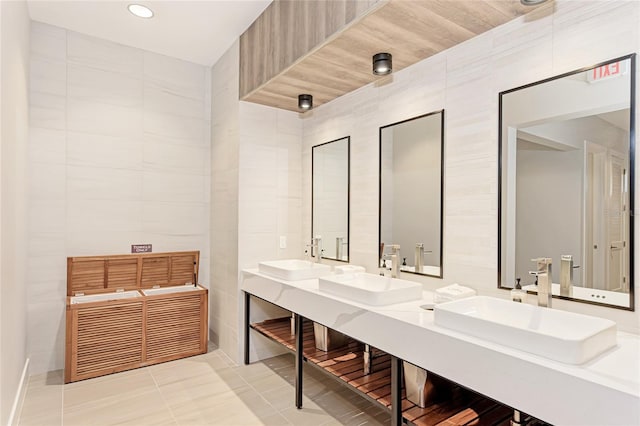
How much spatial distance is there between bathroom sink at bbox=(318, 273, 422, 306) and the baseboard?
1.92 meters

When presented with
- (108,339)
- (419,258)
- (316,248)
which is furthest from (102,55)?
(419,258)

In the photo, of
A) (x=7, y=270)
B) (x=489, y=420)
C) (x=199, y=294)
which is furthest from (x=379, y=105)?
(x=7, y=270)

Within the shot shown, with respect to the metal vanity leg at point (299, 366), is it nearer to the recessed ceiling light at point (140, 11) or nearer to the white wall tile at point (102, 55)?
the recessed ceiling light at point (140, 11)

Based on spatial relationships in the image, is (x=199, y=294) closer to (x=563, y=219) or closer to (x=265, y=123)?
(x=265, y=123)

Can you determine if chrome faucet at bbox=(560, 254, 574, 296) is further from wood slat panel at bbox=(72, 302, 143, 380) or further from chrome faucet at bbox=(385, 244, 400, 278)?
wood slat panel at bbox=(72, 302, 143, 380)

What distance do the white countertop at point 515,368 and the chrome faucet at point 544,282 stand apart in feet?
0.87

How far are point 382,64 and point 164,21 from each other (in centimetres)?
181

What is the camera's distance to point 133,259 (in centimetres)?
322

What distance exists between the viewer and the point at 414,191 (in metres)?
2.35

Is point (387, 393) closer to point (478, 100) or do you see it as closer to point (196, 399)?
point (196, 399)

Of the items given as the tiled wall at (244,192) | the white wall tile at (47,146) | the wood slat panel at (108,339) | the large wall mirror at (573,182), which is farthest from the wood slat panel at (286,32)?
the wood slat panel at (108,339)

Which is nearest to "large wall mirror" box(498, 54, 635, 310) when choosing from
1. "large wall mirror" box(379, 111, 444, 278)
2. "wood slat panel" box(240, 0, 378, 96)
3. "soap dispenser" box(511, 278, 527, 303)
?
"soap dispenser" box(511, 278, 527, 303)

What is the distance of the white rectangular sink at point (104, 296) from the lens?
2939 mm

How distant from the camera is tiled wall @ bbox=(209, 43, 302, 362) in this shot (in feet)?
10.2
